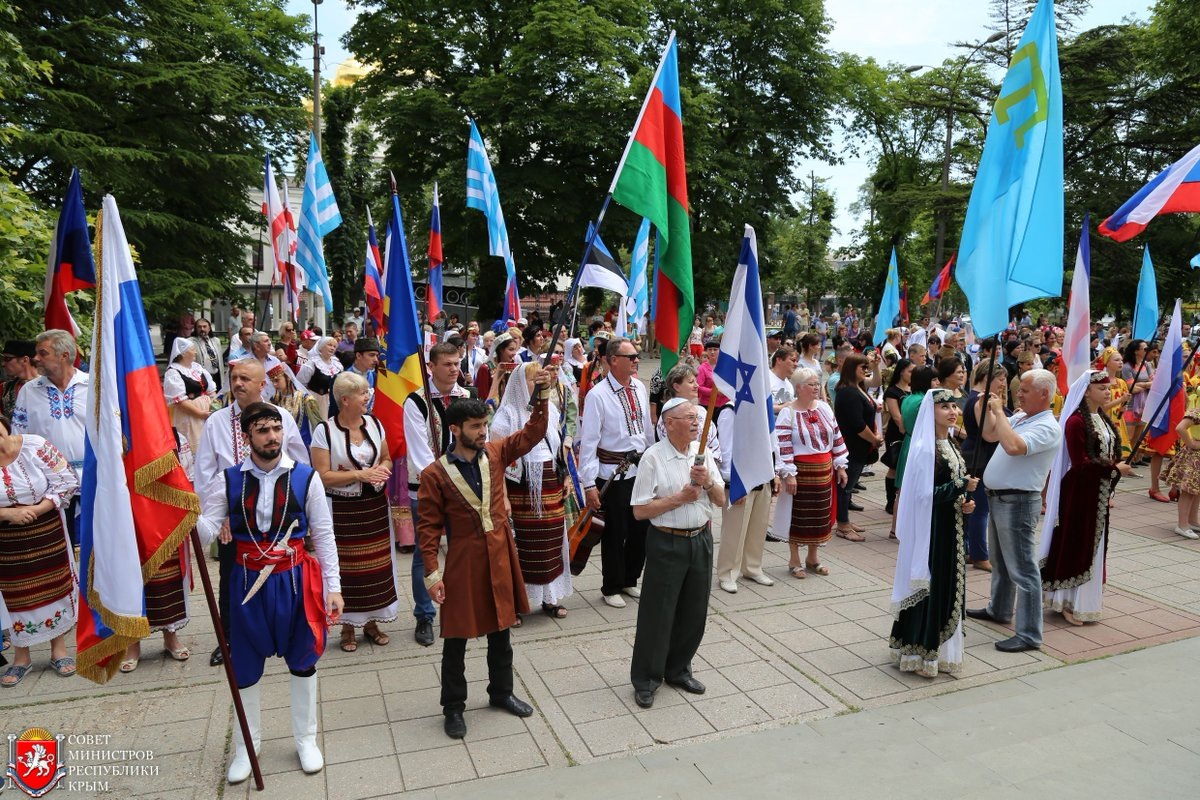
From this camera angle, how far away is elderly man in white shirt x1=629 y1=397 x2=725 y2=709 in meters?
4.87

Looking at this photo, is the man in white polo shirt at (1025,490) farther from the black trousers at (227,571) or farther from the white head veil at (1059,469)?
the black trousers at (227,571)

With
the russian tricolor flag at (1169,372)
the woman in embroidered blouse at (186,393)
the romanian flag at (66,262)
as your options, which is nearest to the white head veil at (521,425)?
the woman in embroidered blouse at (186,393)

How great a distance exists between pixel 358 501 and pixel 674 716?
2512mm

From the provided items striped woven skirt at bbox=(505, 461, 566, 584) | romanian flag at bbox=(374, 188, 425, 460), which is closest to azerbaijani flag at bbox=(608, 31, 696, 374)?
striped woven skirt at bbox=(505, 461, 566, 584)

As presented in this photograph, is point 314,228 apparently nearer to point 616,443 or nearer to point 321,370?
point 321,370

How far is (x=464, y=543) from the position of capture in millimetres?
4566

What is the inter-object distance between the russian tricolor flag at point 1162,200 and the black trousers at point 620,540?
437cm

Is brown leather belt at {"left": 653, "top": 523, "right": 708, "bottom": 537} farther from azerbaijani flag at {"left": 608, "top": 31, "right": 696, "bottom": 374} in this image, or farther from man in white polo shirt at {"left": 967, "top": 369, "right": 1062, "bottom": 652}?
man in white polo shirt at {"left": 967, "top": 369, "right": 1062, "bottom": 652}

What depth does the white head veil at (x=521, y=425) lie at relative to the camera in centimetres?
605

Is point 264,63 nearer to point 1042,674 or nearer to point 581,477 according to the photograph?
point 581,477

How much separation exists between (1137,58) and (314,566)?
32.6 meters

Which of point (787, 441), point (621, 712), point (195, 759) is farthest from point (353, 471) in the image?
point (787, 441)

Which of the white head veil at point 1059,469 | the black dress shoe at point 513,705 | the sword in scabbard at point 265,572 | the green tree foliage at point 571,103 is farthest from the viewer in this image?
the green tree foliage at point 571,103

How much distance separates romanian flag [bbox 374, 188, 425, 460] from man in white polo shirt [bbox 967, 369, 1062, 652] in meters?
3.94
